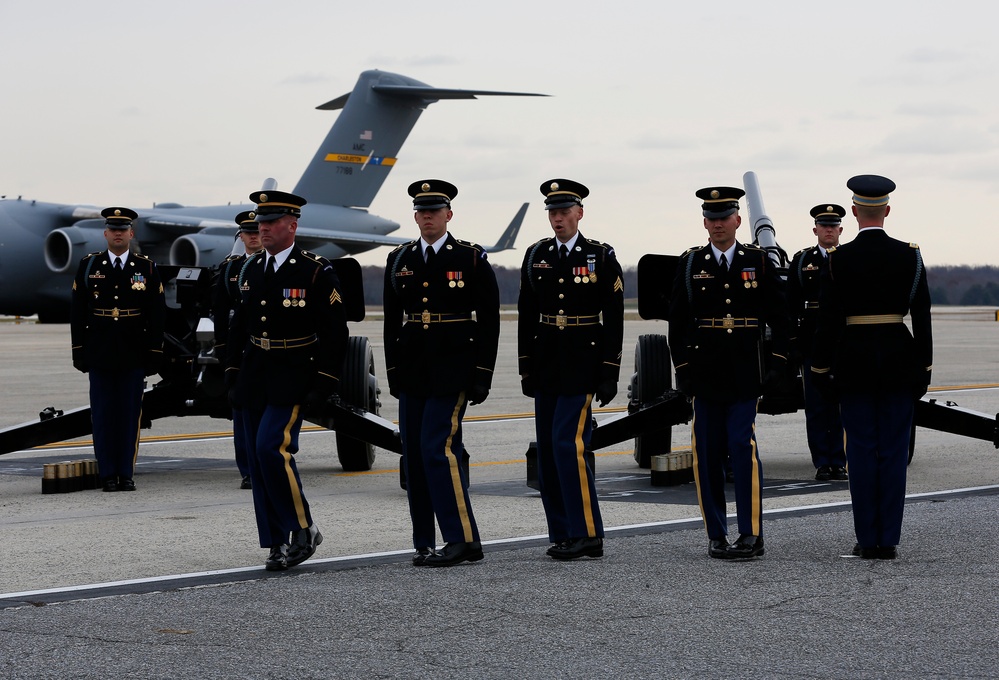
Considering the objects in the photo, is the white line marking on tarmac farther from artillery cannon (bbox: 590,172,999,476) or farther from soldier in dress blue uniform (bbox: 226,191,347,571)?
artillery cannon (bbox: 590,172,999,476)

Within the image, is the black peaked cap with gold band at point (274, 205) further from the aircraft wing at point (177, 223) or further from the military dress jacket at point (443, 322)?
the aircraft wing at point (177, 223)

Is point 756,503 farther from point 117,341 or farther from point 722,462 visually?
point 117,341

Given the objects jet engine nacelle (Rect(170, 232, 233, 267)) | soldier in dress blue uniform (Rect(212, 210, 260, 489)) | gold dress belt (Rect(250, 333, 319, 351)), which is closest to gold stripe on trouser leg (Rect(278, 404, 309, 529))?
gold dress belt (Rect(250, 333, 319, 351))

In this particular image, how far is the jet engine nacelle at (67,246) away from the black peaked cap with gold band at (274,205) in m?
25.5

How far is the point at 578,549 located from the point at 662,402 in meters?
3.09

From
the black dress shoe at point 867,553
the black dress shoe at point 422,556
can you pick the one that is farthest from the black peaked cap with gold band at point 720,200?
the black dress shoe at point 422,556

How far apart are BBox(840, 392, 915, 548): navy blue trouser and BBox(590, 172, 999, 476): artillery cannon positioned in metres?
2.11

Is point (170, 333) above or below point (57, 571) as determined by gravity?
above

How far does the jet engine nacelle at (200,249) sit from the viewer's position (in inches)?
1233

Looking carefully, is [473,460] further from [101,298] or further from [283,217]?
[283,217]

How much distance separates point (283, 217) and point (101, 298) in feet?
11.2

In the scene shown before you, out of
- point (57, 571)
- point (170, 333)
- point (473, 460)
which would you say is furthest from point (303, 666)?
point (170, 333)

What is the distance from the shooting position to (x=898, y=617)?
5023mm

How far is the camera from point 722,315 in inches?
263
